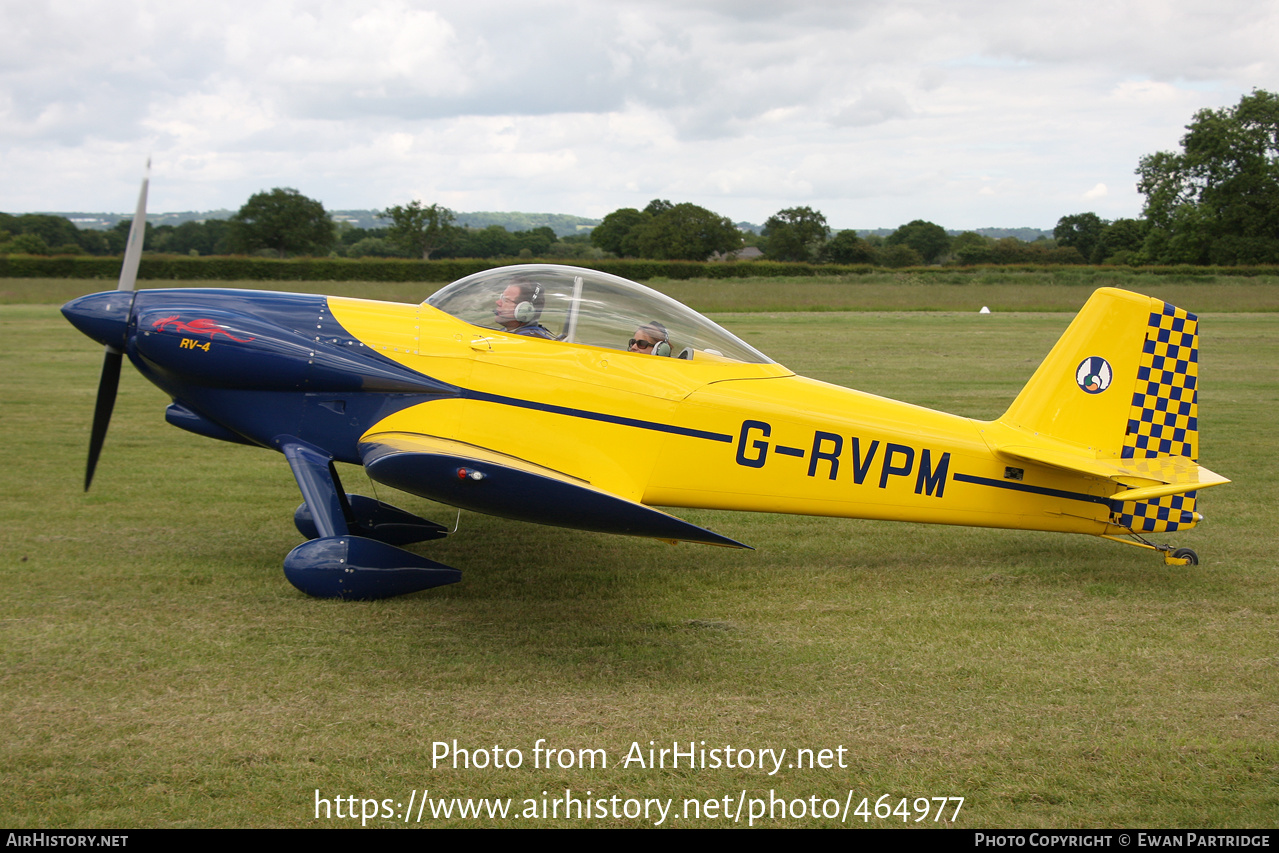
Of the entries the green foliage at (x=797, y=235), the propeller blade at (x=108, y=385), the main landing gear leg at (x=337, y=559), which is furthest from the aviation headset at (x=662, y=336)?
the green foliage at (x=797, y=235)

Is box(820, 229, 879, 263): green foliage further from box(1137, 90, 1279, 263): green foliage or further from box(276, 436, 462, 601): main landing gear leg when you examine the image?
box(276, 436, 462, 601): main landing gear leg

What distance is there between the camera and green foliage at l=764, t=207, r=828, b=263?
2596 inches

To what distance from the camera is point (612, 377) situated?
5648mm

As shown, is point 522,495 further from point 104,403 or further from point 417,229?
point 417,229

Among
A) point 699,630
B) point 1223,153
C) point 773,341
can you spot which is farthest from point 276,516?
point 1223,153

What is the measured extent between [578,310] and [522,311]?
1.19 ft

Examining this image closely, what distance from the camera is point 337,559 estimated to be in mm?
5387

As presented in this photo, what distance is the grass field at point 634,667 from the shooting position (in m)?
3.63

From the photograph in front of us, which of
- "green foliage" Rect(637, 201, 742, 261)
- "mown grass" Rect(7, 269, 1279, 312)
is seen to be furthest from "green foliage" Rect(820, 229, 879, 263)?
"mown grass" Rect(7, 269, 1279, 312)

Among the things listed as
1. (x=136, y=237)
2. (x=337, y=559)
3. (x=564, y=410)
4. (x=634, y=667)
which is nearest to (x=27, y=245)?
(x=136, y=237)

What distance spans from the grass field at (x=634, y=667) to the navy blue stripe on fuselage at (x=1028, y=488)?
588 mm

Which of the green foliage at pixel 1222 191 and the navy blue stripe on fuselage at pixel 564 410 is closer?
the navy blue stripe on fuselage at pixel 564 410

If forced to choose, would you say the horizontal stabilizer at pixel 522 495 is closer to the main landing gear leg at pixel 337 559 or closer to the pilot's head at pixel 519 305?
the main landing gear leg at pixel 337 559
